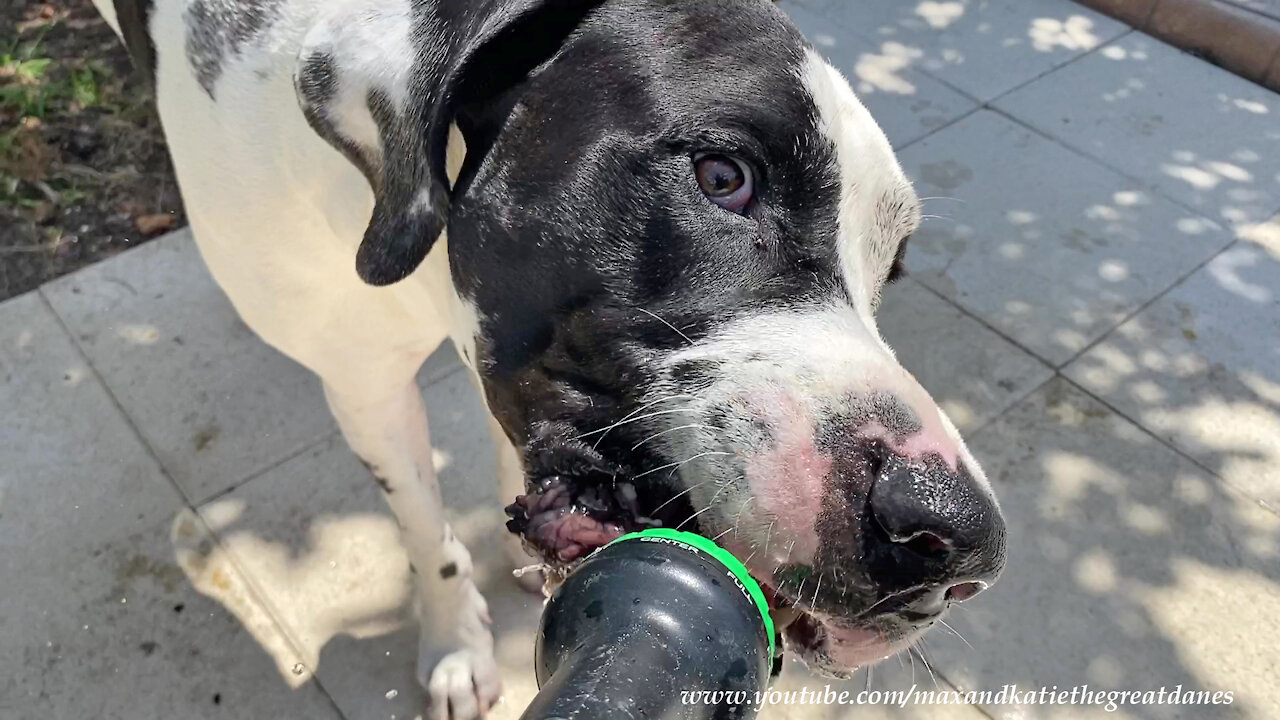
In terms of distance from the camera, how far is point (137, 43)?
236cm

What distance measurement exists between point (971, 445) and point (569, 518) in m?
2.23

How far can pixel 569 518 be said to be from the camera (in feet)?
5.07

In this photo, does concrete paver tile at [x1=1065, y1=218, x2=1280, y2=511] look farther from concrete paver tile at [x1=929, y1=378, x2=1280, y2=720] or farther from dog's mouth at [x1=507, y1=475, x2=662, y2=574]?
dog's mouth at [x1=507, y1=475, x2=662, y2=574]

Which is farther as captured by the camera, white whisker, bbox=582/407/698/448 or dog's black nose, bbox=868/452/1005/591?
white whisker, bbox=582/407/698/448

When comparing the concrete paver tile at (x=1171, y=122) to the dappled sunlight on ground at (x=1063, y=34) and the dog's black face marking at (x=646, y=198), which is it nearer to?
the dappled sunlight on ground at (x=1063, y=34)

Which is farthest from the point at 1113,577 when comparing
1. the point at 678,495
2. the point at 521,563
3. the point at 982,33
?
the point at 982,33

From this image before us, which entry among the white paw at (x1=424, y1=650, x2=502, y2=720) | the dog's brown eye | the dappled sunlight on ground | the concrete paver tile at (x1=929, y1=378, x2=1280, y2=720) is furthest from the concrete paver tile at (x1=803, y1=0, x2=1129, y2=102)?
the dog's brown eye

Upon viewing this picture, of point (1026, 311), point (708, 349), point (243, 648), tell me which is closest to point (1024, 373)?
point (1026, 311)

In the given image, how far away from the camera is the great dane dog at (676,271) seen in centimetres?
141

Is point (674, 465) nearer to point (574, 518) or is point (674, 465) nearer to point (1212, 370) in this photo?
point (574, 518)

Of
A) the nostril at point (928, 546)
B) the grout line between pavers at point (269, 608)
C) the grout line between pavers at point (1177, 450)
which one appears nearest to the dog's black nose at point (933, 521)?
the nostril at point (928, 546)

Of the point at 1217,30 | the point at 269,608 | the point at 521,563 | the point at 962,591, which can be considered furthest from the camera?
the point at 1217,30

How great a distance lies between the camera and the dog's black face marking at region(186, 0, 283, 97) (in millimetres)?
1885

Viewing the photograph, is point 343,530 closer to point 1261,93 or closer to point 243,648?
point 243,648
